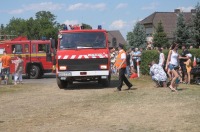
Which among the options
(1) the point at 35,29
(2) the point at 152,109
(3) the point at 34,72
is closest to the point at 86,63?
(2) the point at 152,109

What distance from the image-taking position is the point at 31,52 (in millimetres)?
25031

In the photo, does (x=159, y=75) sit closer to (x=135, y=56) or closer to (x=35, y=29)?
(x=135, y=56)

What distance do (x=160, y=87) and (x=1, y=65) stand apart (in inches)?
357

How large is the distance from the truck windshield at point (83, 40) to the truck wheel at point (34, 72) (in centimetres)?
912

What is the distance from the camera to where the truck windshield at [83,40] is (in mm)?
16562

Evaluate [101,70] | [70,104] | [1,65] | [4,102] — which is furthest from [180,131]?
[1,65]

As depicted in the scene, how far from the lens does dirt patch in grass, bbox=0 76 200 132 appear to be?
845 centimetres

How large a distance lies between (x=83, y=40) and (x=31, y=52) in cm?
912

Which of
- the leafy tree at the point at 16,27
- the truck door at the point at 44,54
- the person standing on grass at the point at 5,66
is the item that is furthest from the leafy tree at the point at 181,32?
the leafy tree at the point at 16,27

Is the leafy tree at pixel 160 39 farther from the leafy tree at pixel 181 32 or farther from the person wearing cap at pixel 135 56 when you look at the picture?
the person wearing cap at pixel 135 56

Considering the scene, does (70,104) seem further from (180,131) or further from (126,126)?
(180,131)

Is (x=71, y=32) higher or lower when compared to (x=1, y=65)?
higher

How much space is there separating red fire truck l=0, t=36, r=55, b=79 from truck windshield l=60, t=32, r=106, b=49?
803 centimetres

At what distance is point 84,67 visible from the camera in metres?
16.2
